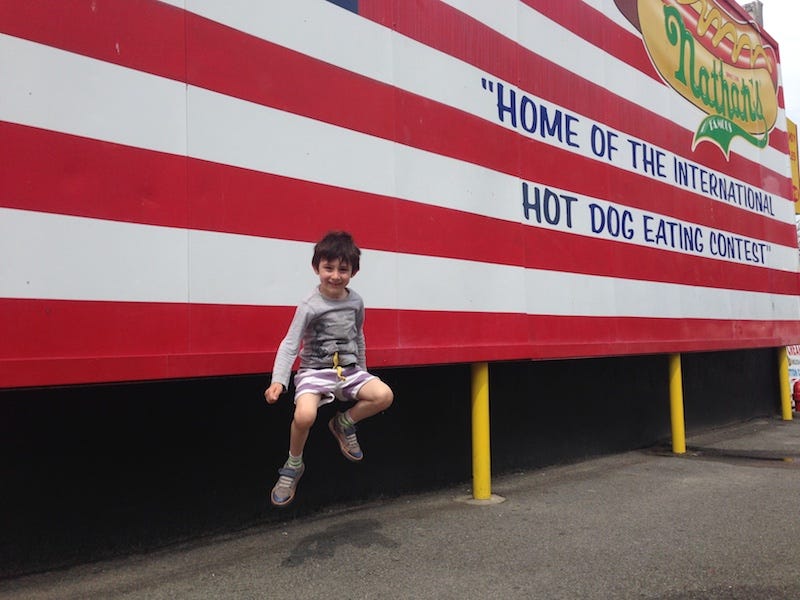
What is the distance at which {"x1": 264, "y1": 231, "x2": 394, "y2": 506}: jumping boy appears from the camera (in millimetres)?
2875

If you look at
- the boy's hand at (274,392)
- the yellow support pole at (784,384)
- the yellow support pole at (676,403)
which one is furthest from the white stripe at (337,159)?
the yellow support pole at (784,384)

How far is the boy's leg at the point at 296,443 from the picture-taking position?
110 inches

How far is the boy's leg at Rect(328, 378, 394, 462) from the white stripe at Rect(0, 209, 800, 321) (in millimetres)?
628

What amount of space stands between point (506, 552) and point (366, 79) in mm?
2406

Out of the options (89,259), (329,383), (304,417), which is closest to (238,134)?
(89,259)

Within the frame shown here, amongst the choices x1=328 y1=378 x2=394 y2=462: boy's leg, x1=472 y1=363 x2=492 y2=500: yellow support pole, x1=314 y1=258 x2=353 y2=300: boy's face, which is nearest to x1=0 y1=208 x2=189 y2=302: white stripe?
x1=314 y1=258 x2=353 y2=300: boy's face

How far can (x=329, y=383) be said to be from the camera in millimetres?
2986

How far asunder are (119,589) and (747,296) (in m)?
6.41

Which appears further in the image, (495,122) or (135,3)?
(495,122)

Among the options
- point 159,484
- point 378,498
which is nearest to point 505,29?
point 378,498

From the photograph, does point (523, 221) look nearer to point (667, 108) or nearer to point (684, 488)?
point (684, 488)

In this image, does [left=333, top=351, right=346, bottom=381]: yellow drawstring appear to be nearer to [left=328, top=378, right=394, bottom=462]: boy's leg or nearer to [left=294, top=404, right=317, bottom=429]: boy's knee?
[left=328, top=378, right=394, bottom=462]: boy's leg

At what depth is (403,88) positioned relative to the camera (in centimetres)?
399

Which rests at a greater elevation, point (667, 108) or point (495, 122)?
point (667, 108)
